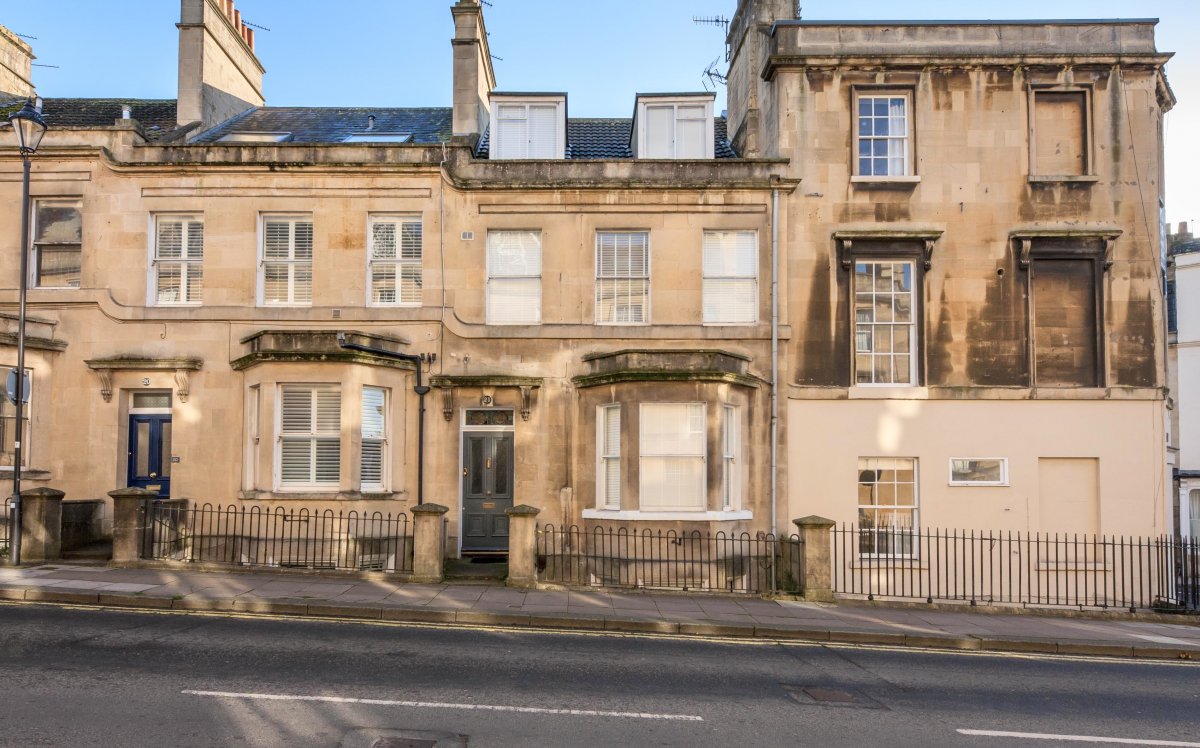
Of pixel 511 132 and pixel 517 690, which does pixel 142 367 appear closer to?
pixel 511 132

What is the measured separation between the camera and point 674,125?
59.5ft

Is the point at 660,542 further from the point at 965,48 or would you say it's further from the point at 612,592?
the point at 965,48

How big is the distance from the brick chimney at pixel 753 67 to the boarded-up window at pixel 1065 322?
6514 millimetres

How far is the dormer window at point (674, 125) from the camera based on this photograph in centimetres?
1803

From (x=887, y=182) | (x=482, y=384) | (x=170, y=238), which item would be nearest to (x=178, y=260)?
(x=170, y=238)

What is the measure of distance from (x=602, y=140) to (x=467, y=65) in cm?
387

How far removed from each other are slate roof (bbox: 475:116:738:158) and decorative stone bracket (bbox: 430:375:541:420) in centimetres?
541

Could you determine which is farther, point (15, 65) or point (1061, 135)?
point (15, 65)

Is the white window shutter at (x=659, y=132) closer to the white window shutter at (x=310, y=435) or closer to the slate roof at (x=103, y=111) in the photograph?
the white window shutter at (x=310, y=435)

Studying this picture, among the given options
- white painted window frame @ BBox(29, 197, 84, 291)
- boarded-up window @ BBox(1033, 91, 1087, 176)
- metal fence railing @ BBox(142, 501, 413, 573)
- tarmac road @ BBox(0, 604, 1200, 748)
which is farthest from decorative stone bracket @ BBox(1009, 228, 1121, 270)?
white painted window frame @ BBox(29, 197, 84, 291)

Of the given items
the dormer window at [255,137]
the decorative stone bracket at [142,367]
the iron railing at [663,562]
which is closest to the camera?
the iron railing at [663,562]

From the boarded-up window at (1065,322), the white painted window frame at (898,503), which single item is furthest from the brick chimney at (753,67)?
the white painted window frame at (898,503)

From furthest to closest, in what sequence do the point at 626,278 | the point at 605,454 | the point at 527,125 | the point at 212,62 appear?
the point at 212,62
the point at 527,125
the point at 626,278
the point at 605,454

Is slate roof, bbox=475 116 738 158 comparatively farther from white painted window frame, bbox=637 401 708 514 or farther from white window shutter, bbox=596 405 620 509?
white window shutter, bbox=596 405 620 509
